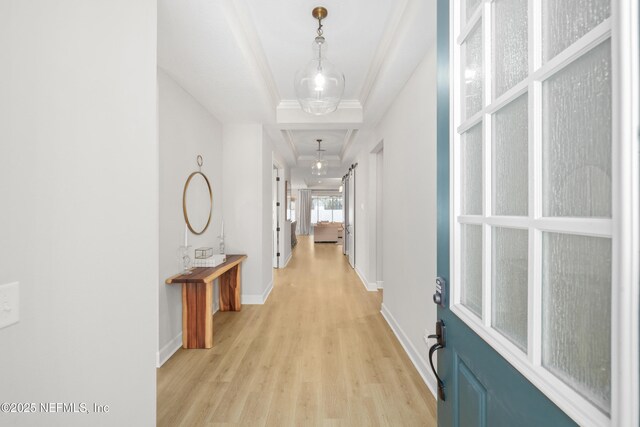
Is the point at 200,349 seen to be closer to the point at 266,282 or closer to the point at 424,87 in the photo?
the point at 266,282

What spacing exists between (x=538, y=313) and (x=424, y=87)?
1974 millimetres

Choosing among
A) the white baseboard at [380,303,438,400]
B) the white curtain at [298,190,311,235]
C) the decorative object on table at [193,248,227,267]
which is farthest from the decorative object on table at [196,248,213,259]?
the white curtain at [298,190,311,235]

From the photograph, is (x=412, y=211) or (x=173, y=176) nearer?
(x=412, y=211)

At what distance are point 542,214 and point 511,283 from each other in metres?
0.21

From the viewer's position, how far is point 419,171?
2.32 metres

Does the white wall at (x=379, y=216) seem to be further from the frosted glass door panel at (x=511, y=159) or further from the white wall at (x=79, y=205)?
the frosted glass door panel at (x=511, y=159)

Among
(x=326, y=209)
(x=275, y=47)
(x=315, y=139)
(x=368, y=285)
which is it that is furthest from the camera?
(x=326, y=209)

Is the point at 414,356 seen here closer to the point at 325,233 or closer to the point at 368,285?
the point at 368,285

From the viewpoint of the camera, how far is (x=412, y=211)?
8.20 feet

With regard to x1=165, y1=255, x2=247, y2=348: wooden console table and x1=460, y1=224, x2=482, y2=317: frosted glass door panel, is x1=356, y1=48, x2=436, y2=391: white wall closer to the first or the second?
x1=460, y1=224, x2=482, y2=317: frosted glass door panel

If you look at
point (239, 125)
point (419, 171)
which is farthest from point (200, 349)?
point (239, 125)

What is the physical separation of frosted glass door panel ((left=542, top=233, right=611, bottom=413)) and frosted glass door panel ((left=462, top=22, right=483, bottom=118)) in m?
0.48

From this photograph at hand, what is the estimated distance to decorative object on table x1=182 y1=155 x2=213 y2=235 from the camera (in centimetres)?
295

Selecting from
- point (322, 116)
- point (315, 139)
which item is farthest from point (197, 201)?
point (315, 139)
